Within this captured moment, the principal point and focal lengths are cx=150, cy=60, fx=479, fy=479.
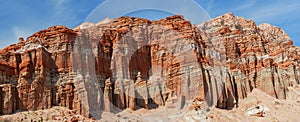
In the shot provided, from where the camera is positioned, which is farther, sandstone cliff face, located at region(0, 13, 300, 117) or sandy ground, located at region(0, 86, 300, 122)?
sandstone cliff face, located at region(0, 13, 300, 117)

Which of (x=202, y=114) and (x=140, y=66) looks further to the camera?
(x=140, y=66)

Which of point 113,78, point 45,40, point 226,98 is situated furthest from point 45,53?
point 226,98

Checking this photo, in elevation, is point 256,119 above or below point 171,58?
below

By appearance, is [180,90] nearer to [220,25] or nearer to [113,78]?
[113,78]

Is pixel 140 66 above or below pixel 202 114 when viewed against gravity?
above

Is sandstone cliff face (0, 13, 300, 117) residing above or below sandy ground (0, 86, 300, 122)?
above
